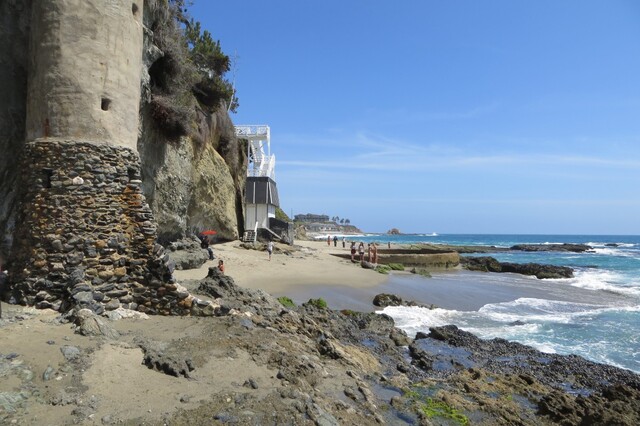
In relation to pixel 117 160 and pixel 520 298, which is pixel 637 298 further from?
pixel 117 160

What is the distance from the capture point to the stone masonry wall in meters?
8.68

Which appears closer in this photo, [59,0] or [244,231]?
[59,0]

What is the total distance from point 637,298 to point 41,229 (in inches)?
1097

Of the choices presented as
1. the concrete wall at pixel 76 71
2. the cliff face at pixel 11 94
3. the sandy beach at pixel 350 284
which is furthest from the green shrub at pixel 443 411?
the cliff face at pixel 11 94

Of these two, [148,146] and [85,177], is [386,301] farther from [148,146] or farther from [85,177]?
[85,177]

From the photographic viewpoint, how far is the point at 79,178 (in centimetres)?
902

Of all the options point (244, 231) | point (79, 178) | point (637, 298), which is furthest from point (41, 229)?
point (637, 298)

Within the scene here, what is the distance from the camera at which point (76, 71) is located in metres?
9.12

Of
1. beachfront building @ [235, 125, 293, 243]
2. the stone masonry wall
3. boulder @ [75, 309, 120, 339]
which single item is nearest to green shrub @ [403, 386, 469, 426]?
the stone masonry wall

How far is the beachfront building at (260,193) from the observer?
34094mm

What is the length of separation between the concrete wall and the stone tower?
2 cm

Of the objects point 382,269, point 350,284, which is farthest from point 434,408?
point 382,269

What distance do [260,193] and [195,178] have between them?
11.4 m

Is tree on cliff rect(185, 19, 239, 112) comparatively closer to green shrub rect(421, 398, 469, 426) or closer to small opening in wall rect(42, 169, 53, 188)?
small opening in wall rect(42, 169, 53, 188)
